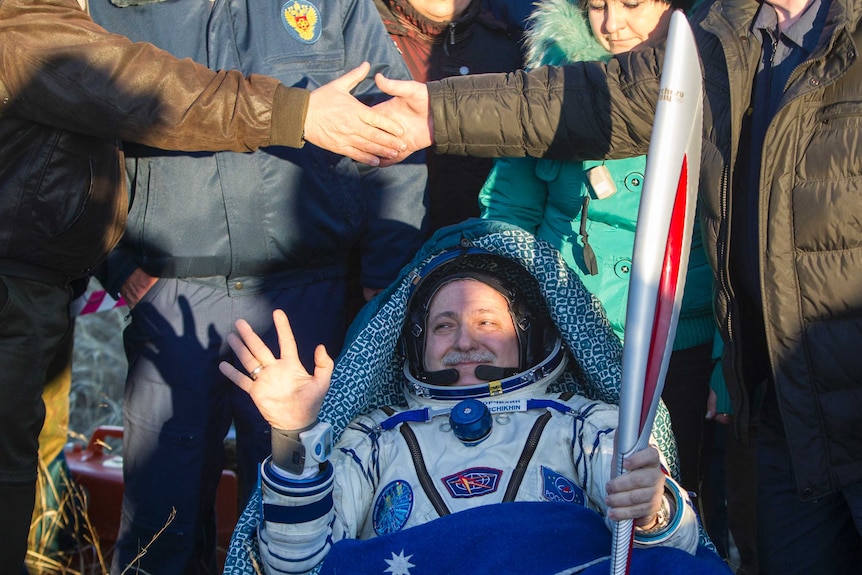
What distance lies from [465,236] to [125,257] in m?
1.20

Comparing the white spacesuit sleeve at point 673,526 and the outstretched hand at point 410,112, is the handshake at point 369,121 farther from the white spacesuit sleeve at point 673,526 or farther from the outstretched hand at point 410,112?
the white spacesuit sleeve at point 673,526

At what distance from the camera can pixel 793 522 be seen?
2781mm

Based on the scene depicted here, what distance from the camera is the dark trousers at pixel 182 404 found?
3.39m

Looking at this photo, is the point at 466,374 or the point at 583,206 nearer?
the point at 466,374

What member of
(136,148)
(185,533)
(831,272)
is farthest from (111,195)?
(831,272)

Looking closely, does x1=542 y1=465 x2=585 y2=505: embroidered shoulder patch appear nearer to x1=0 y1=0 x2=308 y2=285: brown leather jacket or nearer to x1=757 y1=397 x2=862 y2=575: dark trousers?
x1=757 y1=397 x2=862 y2=575: dark trousers

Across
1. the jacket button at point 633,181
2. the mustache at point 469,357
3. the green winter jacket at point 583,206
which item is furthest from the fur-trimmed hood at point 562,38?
the mustache at point 469,357

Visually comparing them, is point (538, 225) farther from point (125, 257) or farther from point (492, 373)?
point (125, 257)

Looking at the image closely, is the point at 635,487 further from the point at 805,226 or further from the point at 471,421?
the point at 805,226

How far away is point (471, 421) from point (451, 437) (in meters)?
0.14

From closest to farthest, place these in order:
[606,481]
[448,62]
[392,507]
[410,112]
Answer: [606,481] < [392,507] < [410,112] < [448,62]

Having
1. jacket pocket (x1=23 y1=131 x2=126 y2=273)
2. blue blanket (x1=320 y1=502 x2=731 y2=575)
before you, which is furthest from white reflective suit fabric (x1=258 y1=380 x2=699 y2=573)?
jacket pocket (x1=23 y1=131 x2=126 y2=273)

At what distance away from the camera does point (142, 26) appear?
3307 millimetres

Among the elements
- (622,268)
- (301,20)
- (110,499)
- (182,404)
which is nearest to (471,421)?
(622,268)
